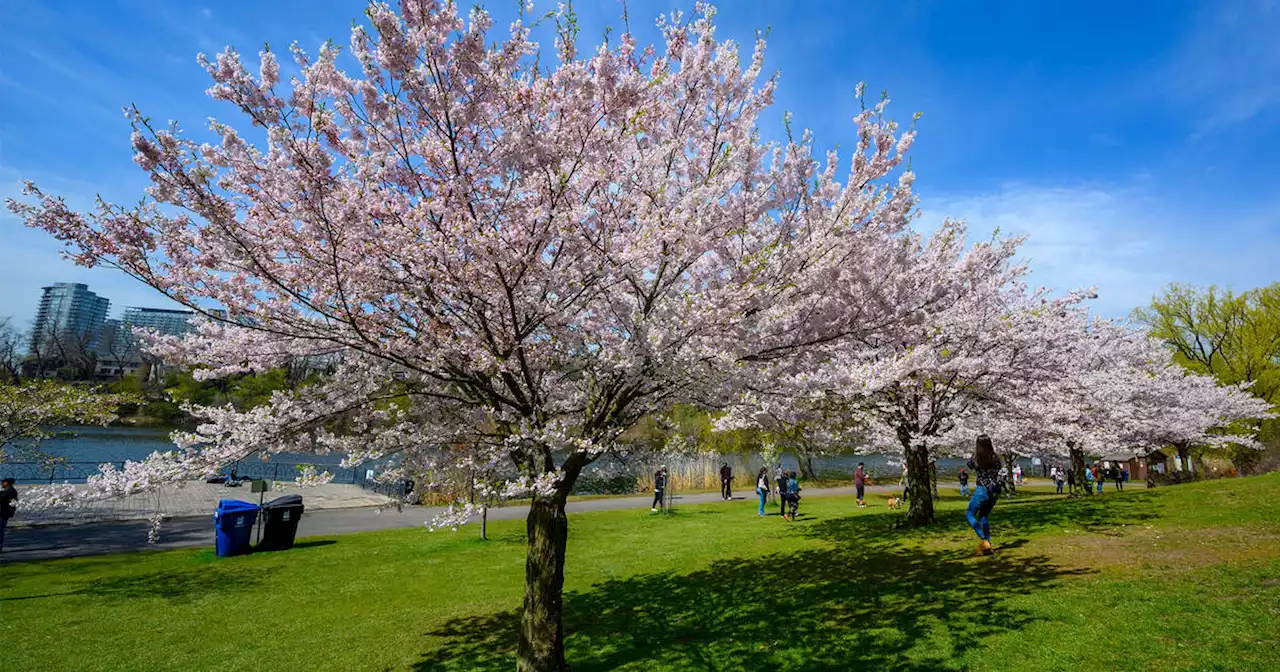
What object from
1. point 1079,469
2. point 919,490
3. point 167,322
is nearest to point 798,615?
point 919,490

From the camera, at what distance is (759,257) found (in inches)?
228

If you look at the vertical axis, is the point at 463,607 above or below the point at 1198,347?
below

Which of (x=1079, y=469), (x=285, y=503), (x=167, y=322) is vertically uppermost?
(x=167, y=322)

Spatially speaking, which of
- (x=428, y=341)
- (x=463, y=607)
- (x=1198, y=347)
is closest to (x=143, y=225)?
(x=428, y=341)

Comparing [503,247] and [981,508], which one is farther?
[981,508]

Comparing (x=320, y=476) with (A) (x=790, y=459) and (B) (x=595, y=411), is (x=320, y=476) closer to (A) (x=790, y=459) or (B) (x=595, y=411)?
(B) (x=595, y=411)

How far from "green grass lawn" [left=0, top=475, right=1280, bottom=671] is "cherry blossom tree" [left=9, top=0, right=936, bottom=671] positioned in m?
2.18

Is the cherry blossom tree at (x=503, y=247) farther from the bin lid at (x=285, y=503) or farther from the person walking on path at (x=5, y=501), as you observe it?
the person walking on path at (x=5, y=501)

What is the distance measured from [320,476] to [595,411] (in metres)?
2.70

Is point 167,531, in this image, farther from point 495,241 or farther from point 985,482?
point 985,482

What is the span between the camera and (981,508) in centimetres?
888

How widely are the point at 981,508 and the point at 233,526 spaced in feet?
47.0

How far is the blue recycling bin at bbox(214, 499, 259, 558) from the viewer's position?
12219mm

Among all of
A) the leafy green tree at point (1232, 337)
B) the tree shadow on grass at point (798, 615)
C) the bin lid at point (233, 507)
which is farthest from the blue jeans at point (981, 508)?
the leafy green tree at point (1232, 337)
